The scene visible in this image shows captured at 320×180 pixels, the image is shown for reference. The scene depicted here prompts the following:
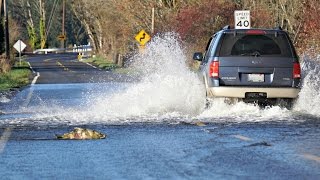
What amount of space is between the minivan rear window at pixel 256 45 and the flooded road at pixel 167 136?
3.21 feet

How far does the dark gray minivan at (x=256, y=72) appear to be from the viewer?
17.5 m

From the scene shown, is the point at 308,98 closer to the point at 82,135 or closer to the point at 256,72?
the point at 256,72

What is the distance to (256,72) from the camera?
17.5 meters

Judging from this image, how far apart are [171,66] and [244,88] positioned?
525 centimetres

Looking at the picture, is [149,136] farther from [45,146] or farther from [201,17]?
[201,17]

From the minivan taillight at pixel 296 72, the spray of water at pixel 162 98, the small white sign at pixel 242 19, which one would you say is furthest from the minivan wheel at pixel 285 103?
the small white sign at pixel 242 19

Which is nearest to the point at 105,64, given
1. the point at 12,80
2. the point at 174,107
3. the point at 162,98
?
the point at 12,80

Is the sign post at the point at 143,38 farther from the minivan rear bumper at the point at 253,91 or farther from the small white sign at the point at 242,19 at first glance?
the minivan rear bumper at the point at 253,91

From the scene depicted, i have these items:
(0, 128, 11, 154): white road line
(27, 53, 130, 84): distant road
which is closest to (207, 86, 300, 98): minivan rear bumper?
(0, 128, 11, 154): white road line

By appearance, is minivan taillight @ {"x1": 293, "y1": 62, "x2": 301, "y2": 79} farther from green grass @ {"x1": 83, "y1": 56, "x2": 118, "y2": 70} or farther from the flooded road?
green grass @ {"x1": 83, "y1": 56, "x2": 118, "y2": 70}

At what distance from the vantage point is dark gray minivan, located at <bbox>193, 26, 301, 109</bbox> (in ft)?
57.5

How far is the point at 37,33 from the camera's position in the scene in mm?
149250

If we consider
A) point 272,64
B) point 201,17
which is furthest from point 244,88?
point 201,17

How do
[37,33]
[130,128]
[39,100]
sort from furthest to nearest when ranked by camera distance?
1. [37,33]
2. [39,100]
3. [130,128]
